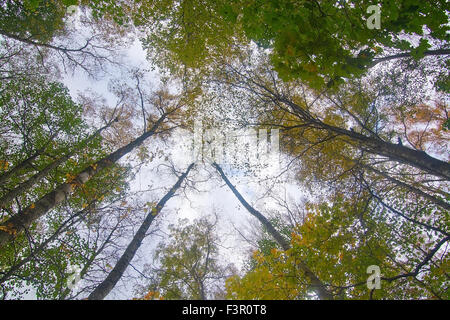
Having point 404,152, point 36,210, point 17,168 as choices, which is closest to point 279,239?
point 404,152

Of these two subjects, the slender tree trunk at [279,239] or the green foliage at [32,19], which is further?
the green foliage at [32,19]

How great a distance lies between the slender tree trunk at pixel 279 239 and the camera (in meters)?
3.95

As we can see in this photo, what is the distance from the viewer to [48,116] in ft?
22.7

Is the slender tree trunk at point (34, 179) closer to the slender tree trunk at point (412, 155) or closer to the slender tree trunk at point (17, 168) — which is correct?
the slender tree trunk at point (17, 168)

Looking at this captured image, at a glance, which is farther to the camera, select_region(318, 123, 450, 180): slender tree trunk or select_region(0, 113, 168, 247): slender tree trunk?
select_region(318, 123, 450, 180): slender tree trunk

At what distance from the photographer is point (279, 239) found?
6242 millimetres

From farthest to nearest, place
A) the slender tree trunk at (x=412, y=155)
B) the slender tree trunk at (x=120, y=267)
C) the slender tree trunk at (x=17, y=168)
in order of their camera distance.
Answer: the slender tree trunk at (x=17, y=168) → the slender tree trunk at (x=120, y=267) → the slender tree trunk at (x=412, y=155)

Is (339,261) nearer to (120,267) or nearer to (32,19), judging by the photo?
(120,267)

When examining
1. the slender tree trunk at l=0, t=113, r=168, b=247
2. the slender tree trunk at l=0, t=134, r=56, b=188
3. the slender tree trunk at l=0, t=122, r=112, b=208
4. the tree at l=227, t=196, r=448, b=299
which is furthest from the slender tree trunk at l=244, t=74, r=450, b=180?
the slender tree trunk at l=0, t=134, r=56, b=188

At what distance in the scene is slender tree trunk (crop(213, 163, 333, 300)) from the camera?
3.95m

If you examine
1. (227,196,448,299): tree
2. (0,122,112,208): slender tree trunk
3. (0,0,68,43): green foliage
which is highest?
(0,0,68,43): green foliage

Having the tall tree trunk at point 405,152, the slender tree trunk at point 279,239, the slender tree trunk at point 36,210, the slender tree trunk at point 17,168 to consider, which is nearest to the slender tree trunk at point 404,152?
the tall tree trunk at point 405,152

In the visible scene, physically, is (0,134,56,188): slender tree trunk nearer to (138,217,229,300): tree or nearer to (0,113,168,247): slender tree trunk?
(0,113,168,247): slender tree trunk
